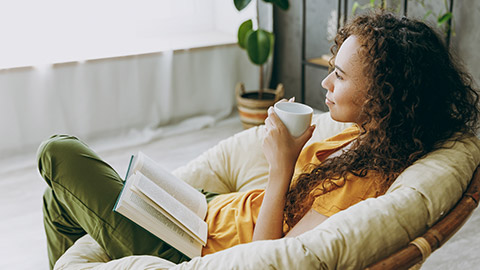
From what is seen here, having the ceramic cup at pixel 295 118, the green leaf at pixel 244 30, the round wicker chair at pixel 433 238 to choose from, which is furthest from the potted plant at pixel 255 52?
the round wicker chair at pixel 433 238

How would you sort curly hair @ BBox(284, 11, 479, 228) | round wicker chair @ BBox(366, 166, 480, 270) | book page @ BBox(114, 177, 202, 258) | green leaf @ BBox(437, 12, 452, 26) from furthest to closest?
green leaf @ BBox(437, 12, 452, 26) → book page @ BBox(114, 177, 202, 258) → curly hair @ BBox(284, 11, 479, 228) → round wicker chair @ BBox(366, 166, 480, 270)

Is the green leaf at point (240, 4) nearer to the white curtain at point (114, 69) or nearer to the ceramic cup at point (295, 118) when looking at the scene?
the white curtain at point (114, 69)

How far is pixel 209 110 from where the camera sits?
132 inches

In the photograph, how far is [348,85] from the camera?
1080mm

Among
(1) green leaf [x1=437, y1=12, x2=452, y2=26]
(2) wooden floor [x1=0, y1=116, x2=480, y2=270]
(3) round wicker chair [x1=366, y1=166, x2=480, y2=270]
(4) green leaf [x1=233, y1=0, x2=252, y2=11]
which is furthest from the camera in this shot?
(4) green leaf [x1=233, y1=0, x2=252, y2=11]

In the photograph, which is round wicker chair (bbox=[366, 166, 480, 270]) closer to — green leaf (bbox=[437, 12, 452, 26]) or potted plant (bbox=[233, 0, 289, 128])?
green leaf (bbox=[437, 12, 452, 26])

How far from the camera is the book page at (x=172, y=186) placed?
1.31 m

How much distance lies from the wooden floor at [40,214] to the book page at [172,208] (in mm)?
850

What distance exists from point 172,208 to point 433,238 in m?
0.61

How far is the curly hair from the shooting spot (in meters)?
1.02

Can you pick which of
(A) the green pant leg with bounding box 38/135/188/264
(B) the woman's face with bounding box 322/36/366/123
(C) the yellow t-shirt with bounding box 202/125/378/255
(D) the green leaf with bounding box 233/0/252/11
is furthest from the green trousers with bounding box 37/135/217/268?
(D) the green leaf with bounding box 233/0/252/11

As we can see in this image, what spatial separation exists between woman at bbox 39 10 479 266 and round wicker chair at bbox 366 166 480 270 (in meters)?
0.14

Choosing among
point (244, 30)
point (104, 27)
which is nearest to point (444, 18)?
point (244, 30)

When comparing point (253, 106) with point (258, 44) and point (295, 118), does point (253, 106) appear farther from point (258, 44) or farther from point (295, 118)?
point (295, 118)
